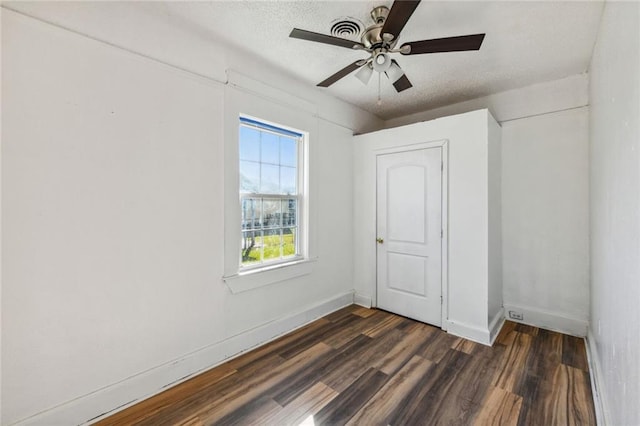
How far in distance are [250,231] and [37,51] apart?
1.79 meters

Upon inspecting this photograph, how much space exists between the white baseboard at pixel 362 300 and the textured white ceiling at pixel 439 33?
264cm

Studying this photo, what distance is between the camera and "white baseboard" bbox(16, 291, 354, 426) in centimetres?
160

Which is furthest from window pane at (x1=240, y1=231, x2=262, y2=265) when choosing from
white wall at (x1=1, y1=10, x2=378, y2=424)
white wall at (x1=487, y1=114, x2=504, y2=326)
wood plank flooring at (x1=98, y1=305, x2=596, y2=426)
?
white wall at (x1=487, y1=114, x2=504, y2=326)

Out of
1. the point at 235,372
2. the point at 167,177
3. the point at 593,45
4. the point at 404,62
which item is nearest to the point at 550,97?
the point at 593,45

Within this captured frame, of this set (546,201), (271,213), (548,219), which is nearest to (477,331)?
(548,219)

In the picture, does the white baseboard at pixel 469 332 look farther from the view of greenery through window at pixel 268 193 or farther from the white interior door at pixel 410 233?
the view of greenery through window at pixel 268 193

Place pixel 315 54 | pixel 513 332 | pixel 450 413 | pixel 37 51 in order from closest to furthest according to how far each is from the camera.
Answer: pixel 37 51
pixel 450 413
pixel 315 54
pixel 513 332

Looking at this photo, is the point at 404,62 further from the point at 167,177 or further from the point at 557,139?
the point at 167,177

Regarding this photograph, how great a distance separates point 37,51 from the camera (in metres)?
1.50

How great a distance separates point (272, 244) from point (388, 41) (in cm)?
204

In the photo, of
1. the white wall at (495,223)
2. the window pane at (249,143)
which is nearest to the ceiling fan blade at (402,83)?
the white wall at (495,223)

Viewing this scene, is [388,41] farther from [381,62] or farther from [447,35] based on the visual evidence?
[447,35]

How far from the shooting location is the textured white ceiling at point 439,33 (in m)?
1.83

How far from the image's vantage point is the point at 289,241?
303cm
